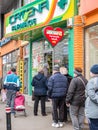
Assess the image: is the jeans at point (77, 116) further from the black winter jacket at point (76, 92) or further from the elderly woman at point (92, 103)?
the elderly woman at point (92, 103)

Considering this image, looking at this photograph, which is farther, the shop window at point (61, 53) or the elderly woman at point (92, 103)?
the shop window at point (61, 53)

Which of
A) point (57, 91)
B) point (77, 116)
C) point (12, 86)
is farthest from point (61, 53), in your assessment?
point (77, 116)

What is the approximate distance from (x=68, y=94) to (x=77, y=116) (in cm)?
80

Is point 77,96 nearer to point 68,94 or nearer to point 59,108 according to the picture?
point 68,94

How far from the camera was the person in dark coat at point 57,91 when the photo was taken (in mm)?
11242

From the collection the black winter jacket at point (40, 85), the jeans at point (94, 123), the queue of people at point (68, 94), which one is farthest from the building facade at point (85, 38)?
the jeans at point (94, 123)

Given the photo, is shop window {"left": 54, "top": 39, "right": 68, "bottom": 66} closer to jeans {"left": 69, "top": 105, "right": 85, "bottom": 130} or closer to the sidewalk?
the sidewalk

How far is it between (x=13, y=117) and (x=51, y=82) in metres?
3.13

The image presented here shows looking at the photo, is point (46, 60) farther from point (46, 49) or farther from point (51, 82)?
point (51, 82)

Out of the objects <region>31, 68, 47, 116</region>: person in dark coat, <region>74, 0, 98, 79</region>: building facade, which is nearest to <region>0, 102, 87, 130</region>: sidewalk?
<region>31, 68, 47, 116</region>: person in dark coat

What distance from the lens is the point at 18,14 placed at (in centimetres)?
1733

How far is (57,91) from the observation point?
443 inches

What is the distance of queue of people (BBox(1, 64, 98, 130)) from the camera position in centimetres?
746

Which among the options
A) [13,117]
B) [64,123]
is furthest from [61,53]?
[64,123]
